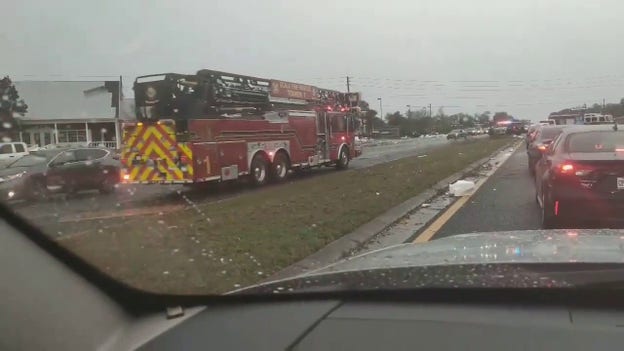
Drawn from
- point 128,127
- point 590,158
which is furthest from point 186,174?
point 590,158

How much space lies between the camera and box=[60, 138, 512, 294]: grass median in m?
4.99

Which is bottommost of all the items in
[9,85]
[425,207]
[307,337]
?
[425,207]

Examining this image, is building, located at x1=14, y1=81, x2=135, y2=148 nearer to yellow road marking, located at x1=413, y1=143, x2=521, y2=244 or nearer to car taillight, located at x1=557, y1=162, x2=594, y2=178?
yellow road marking, located at x1=413, y1=143, x2=521, y2=244

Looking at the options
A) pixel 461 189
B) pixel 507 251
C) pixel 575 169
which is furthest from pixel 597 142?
pixel 507 251

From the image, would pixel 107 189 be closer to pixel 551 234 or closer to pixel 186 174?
pixel 186 174

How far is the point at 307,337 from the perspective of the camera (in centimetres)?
211

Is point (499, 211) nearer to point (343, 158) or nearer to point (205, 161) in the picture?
point (205, 161)

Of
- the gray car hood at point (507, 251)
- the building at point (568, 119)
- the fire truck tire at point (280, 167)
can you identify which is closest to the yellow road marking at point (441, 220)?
the gray car hood at point (507, 251)

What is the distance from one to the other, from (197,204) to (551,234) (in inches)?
420

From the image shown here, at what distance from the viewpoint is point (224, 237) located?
26.6 ft

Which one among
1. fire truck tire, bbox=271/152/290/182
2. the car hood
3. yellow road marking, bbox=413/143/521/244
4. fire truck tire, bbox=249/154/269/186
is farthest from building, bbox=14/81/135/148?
fire truck tire, bbox=271/152/290/182

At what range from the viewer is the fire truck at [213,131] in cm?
1552

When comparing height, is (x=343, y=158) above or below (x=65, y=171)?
below

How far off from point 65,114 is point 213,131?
9046mm
